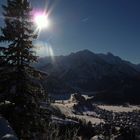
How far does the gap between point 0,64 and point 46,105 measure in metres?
5.63

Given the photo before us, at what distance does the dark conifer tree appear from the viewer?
21109 millimetres

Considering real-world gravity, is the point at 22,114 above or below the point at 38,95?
below

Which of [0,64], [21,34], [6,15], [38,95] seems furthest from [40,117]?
[6,15]

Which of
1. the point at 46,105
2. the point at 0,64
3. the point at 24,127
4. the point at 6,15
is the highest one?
the point at 6,15

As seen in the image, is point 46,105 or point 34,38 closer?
point 34,38

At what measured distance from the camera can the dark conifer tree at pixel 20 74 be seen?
21109 mm

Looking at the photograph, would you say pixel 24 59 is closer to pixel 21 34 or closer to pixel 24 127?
pixel 21 34

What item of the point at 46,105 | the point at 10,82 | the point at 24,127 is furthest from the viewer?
the point at 46,105

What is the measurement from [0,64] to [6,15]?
3672 mm

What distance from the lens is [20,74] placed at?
73.2 feet

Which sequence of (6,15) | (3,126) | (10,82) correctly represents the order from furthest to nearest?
(6,15) → (10,82) → (3,126)

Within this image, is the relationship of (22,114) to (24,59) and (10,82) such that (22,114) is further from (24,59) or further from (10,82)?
(24,59)

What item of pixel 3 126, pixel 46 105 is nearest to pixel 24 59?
pixel 46 105

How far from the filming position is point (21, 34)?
23.5m
